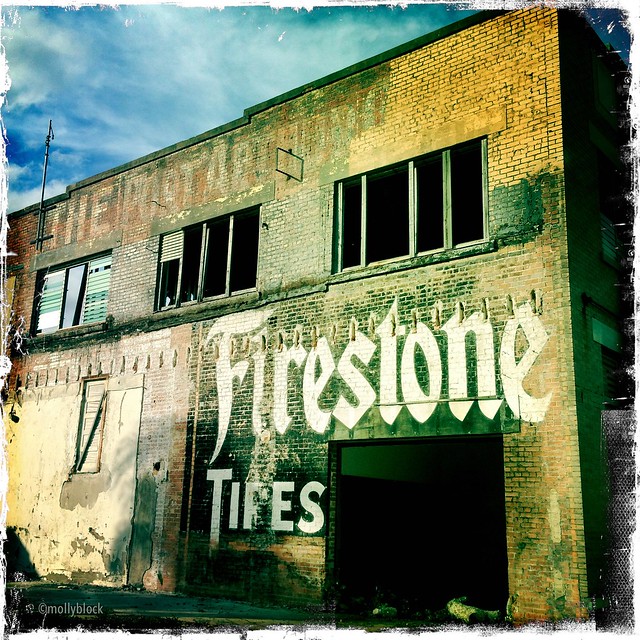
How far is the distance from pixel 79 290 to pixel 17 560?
582 centimetres

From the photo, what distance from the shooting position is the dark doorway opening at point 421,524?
33.4 ft

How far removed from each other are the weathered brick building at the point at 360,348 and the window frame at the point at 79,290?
0.33ft

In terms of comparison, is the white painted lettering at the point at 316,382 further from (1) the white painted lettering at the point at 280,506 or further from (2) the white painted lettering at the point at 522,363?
(2) the white painted lettering at the point at 522,363

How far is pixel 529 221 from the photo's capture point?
28.9ft

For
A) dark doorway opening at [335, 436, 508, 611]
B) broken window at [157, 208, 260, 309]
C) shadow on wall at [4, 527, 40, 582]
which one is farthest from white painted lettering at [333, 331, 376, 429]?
shadow on wall at [4, 527, 40, 582]

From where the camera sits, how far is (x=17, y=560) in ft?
46.4

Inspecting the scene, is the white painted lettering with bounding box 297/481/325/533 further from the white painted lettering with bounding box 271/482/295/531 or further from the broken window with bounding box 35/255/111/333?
the broken window with bounding box 35/255/111/333

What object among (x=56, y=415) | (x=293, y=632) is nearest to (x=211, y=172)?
(x=56, y=415)

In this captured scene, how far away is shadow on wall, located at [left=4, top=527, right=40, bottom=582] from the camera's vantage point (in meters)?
13.7

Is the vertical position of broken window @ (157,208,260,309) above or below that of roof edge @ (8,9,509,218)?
below

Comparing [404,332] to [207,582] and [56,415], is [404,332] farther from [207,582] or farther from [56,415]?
[56,415]

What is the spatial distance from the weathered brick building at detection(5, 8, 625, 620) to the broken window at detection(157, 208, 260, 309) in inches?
2.0

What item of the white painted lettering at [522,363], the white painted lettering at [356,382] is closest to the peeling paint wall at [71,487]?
the white painted lettering at [356,382]

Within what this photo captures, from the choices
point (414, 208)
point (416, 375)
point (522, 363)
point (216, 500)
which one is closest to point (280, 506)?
point (216, 500)
